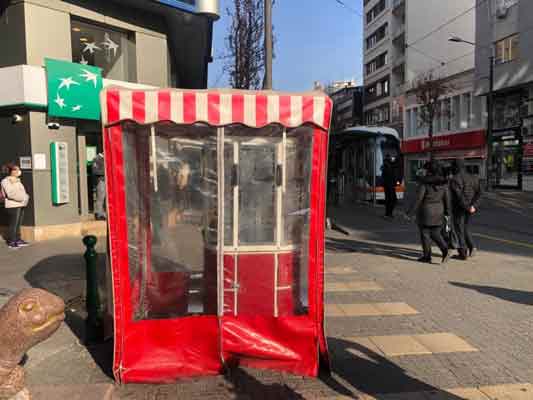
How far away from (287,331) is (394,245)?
21.7 ft

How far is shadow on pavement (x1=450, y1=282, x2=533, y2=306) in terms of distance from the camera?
5.75 m

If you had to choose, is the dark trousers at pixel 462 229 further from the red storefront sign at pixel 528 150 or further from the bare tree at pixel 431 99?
the bare tree at pixel 431 99

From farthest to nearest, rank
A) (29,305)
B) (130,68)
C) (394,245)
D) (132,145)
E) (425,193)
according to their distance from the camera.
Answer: (130,68), (394,245), (425,193), (132,145), (29,305)

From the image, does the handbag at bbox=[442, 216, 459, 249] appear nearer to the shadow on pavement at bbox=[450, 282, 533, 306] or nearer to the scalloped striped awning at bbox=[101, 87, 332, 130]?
the shadow on pavement at bbox=[450, 282, 533, 306]

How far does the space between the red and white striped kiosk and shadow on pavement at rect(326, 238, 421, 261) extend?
511 cm

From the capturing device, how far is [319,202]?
3.71 metres

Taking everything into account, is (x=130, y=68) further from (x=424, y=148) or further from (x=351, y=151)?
(x=424, y=148)

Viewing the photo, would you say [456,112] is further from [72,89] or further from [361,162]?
[72,89]

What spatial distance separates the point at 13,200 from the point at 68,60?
370 centimetres

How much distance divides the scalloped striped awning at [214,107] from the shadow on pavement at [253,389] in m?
1.99

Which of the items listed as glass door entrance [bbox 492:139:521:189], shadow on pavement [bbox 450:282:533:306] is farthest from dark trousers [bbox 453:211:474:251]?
glass door entrance [bbox 492:139:521:189]

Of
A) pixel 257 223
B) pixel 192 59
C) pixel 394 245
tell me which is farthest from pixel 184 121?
pixel 192 59

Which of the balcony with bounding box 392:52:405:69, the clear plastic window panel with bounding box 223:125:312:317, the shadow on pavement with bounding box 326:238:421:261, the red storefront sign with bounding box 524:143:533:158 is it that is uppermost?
the balcony with bounding box 392:52:405:69

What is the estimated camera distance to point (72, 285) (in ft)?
21.5
